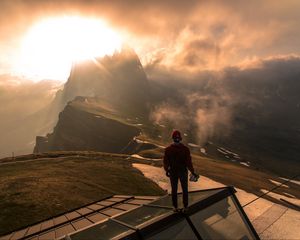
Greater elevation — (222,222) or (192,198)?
(192,198)

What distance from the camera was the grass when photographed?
2806 centimetres

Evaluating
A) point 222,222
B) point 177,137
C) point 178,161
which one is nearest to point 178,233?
point 222,222

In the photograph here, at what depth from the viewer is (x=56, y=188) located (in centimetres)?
3616

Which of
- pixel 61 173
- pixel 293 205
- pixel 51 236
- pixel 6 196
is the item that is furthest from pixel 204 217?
pixel 61 173

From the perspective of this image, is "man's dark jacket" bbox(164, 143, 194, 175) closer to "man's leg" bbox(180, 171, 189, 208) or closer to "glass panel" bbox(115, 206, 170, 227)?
"man's leg" bbox(180, 171, 189, 208)

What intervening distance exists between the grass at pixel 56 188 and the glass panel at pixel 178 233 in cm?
1810

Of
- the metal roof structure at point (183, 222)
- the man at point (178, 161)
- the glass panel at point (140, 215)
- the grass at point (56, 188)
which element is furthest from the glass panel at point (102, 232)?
the grass at point (56, 188)

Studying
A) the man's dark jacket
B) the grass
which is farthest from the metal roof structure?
the grass

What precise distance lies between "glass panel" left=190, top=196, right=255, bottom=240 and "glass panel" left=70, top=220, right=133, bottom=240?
2.77 metres

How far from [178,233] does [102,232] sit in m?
2.79

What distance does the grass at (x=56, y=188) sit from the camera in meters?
28.1

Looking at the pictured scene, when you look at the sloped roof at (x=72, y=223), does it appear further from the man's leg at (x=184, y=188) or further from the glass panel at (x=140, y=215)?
the man's leg at (x=184, y=188)

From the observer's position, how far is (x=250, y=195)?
4062 cm

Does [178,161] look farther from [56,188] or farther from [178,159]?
[56,188]
